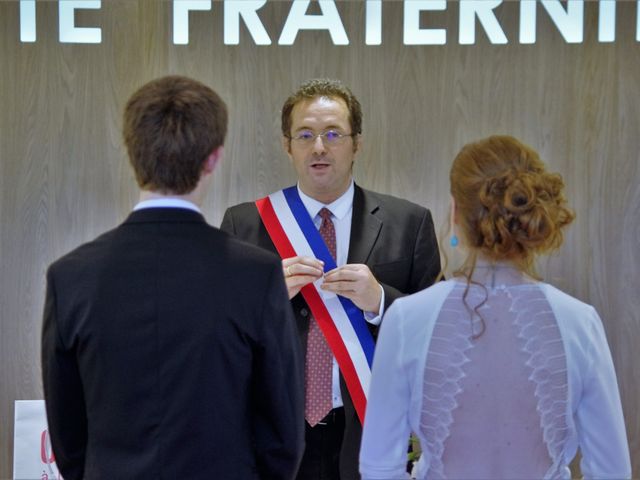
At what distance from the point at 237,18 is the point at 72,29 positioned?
661 millimetres

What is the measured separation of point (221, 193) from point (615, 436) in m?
2.26

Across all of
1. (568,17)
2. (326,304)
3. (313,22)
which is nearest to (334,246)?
(326,304)

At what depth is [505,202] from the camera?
1.42m

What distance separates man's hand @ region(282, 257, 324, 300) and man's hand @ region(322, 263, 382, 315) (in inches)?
1.6

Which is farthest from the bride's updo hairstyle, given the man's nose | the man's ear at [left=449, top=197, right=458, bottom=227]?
the man's nose

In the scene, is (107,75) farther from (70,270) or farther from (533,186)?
(533,186)

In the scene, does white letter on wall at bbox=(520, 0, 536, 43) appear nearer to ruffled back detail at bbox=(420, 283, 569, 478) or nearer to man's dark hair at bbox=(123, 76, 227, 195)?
ruffled back detail at bbox=(420, 283, 569, 478)

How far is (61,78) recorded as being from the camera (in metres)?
3.41

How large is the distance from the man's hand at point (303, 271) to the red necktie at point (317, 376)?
174 mm

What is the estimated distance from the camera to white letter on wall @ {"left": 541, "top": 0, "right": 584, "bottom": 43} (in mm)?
3205

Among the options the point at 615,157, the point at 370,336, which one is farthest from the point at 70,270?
the point at 615,157

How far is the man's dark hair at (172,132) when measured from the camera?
1.40 metres

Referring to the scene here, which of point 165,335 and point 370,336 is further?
point 370,336

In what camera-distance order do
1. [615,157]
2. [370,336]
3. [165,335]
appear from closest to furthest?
[165,335] < [370,336] < [615,157]
